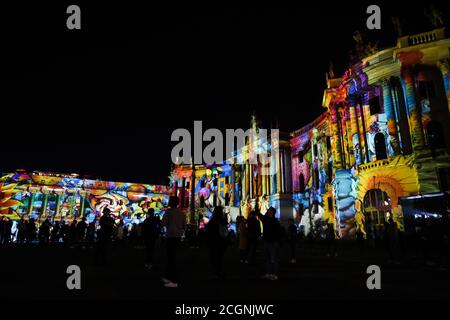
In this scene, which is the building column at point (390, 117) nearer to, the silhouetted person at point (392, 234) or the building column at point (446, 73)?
the building column at point (446, 73)

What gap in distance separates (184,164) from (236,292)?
5409cm

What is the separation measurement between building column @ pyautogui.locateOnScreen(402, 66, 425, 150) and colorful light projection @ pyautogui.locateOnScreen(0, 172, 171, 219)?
179ft

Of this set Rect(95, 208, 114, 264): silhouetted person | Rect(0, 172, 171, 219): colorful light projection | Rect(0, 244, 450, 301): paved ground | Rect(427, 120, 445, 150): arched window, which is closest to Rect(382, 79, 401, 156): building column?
Rect(427, 120, 445, 150): arched window

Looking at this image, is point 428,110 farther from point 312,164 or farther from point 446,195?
point 312,164

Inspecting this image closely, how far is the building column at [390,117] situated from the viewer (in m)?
21.9

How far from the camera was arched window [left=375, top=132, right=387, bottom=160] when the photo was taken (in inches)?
913

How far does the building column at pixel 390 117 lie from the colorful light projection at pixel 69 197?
53.1 m

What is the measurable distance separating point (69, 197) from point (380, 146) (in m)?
56.3

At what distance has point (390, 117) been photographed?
22.7 metres

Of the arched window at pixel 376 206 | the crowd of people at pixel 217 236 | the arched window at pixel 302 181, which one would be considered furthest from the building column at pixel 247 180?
the crowd of people at pixel 217 236

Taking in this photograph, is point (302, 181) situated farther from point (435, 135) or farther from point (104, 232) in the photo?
point (104, 232)

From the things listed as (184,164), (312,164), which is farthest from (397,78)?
(184,164)

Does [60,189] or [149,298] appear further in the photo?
[60,189]

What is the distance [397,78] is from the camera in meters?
22.9
